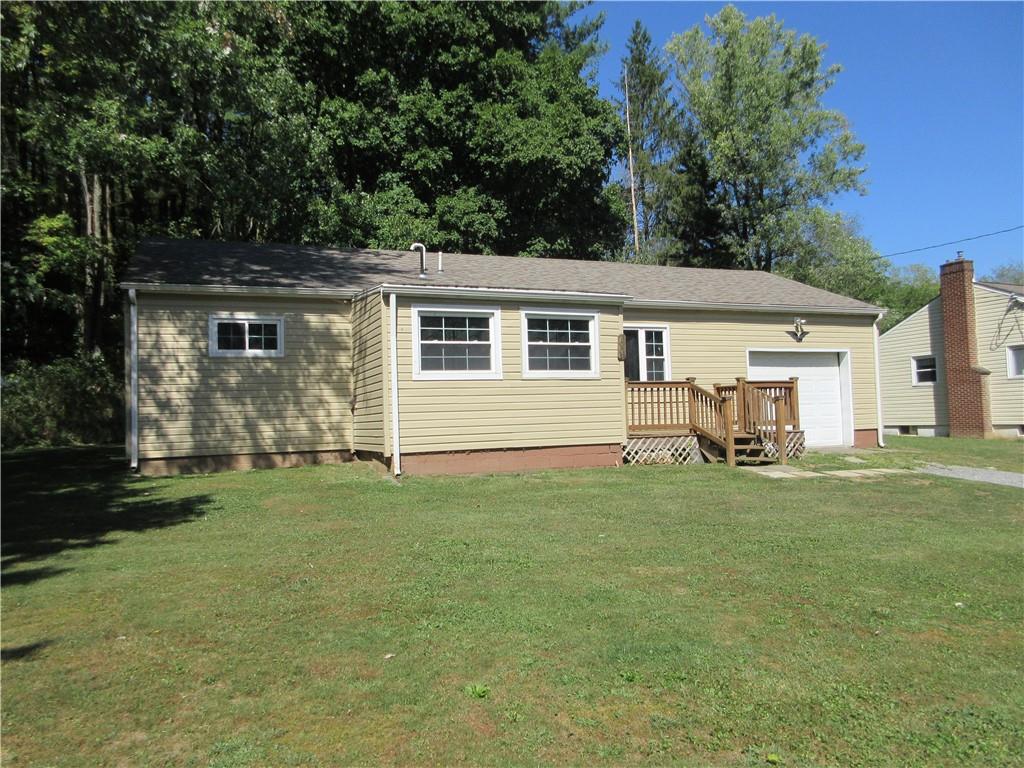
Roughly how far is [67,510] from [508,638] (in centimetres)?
631

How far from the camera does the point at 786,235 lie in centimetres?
3136

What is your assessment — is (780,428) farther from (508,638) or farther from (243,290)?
(508,638)

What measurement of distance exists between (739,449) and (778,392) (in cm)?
137

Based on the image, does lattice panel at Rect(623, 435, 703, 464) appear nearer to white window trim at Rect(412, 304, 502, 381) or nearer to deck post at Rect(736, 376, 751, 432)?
deck post at Rect(736, 376, 751, 432)

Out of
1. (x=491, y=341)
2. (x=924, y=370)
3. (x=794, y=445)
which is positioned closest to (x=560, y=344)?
(x=491, y=341)

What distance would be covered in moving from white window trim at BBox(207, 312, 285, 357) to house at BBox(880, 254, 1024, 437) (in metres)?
20.0

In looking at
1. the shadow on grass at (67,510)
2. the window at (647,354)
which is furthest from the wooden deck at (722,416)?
the shadow on grass at (67,510)

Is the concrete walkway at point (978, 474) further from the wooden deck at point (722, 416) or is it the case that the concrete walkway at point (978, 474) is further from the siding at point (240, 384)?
the siding at point (240, 384)

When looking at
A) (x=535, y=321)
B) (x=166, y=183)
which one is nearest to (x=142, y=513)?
(x=535, y=321)

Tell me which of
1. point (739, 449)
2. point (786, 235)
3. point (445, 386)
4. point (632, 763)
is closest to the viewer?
point (632, 763)

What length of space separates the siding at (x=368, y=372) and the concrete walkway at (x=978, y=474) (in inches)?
362

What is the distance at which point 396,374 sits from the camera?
11.3m

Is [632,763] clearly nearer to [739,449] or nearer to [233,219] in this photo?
[739,449]

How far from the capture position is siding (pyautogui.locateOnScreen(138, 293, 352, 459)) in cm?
1198
